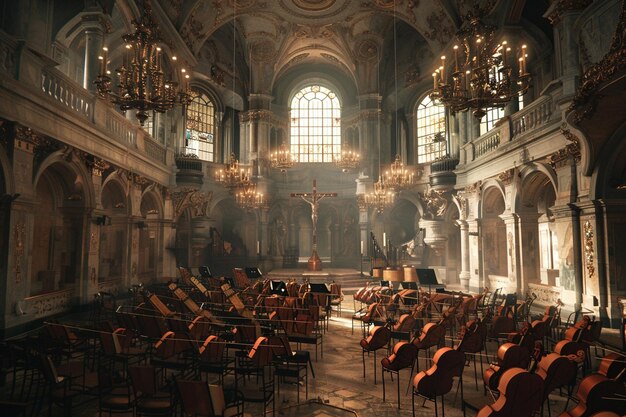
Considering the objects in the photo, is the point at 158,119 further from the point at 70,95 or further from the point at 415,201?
the point at 415,201

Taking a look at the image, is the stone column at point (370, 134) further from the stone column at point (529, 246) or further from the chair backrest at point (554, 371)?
the chair backrest at point (554, 371)

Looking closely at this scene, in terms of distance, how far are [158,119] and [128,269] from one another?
7.40 meters

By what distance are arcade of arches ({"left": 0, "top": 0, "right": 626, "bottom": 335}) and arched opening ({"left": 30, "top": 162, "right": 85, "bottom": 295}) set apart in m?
0.05

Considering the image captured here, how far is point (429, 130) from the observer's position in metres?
23.6

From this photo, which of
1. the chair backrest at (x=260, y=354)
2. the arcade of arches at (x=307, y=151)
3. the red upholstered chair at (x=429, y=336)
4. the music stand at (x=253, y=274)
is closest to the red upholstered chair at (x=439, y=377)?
the red upholstered chair at (x=429, y=336)

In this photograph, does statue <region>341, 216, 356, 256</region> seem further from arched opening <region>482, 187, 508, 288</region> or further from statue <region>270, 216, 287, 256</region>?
arched opening <region>482, 187, 508, 288</region>

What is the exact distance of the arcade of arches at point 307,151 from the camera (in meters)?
9.76

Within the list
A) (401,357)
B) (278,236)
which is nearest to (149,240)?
(278,236)

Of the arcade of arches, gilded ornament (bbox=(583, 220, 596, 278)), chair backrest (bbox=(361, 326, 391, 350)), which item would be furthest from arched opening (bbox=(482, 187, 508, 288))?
chair backrest (bbox=(361, 326, 391, 350))

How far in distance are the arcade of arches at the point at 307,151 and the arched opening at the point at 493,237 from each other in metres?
0.09

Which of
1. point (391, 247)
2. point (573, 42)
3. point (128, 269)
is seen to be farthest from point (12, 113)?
point (391, 247)

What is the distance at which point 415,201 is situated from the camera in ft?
75.2

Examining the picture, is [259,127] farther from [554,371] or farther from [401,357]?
[554,371]

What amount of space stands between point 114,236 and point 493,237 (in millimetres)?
15358
